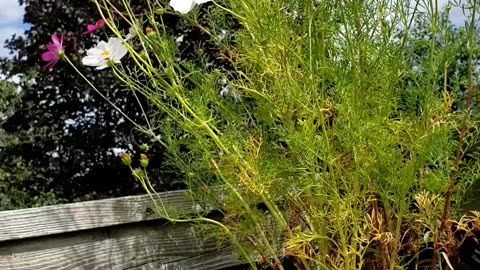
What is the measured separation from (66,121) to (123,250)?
4.41 ft

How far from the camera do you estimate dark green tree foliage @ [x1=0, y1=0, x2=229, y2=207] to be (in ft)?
8.28

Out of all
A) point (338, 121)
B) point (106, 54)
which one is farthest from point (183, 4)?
point (338, 121)

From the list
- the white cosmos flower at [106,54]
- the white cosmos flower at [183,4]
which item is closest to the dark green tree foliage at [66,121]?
the white cosmos flower at [106,54]

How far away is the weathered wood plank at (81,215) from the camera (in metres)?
1.25

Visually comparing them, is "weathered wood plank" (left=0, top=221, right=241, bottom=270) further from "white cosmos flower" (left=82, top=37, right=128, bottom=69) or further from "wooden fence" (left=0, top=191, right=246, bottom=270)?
"white cosmos flower" (left=82, top=37, right=128, bottom=69)

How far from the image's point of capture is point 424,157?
1.16 meters

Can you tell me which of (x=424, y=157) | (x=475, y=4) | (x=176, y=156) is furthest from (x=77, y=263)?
(x=475, y=4)

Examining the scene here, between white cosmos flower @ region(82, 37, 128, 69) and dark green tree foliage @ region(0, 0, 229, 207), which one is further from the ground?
dark green tree foliage @ region(0, 0, 229, 207)

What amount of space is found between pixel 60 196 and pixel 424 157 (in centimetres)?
176

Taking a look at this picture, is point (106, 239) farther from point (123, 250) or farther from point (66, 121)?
point (66, 121)

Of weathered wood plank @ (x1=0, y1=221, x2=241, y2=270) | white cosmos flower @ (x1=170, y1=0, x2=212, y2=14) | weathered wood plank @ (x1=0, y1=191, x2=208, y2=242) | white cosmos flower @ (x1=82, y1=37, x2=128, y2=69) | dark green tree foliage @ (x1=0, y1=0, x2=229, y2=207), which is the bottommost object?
weathered wood plank @ (x1=0, y1=221, x2=241, y2=270)


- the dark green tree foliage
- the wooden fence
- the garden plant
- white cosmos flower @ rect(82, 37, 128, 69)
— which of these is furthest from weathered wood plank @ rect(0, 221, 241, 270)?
the dark green tree foliage

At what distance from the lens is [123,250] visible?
4.67 ft

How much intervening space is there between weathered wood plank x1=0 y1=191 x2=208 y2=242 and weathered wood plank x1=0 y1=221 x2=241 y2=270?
2cm
